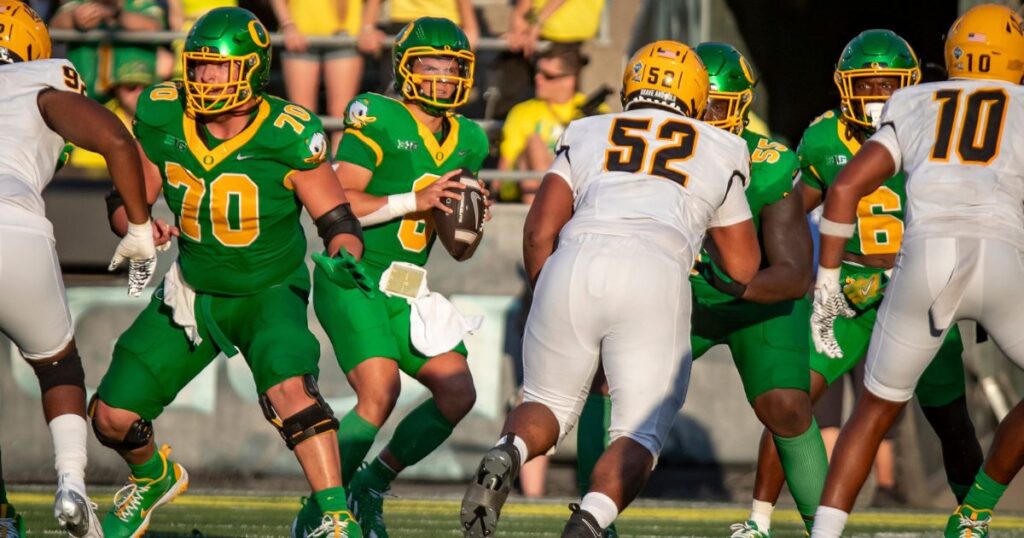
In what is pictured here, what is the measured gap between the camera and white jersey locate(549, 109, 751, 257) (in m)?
4.65

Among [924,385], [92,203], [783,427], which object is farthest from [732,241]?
[92,203]

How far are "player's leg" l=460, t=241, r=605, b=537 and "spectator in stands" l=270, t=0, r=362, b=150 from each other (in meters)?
4.33

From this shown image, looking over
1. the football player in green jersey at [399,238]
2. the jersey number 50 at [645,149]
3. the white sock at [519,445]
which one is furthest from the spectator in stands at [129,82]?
the white sock at [519,445]

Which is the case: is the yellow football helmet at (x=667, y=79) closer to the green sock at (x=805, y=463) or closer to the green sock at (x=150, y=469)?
the green sock at (x=805, y=463)

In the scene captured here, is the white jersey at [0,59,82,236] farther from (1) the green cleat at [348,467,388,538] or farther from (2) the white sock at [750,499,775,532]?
(2) the white sock at [750,499,775,532]

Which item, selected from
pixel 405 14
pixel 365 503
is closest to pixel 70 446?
pixel 365 503

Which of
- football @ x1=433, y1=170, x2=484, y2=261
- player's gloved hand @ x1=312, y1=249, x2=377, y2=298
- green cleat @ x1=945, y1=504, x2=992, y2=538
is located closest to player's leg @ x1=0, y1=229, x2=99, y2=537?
player's gloved hand @ x1=312, y1=249, x2=377, y2=298

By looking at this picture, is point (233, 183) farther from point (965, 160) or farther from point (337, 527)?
point (965, 160)

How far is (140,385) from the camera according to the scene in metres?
5.42

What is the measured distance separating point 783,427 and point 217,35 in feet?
7.97

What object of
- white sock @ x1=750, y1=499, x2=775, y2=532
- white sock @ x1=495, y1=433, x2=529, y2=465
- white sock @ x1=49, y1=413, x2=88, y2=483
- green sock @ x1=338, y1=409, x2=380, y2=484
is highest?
white sock @ x1=495, y1=433, x2=529, y2=465

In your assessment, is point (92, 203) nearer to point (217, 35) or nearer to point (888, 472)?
point (217, 35)

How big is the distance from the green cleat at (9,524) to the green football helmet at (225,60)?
1475 millimetres

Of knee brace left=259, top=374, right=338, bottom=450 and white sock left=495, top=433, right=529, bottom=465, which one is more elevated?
white sock left=495, top=433, right=529, bottom=465
